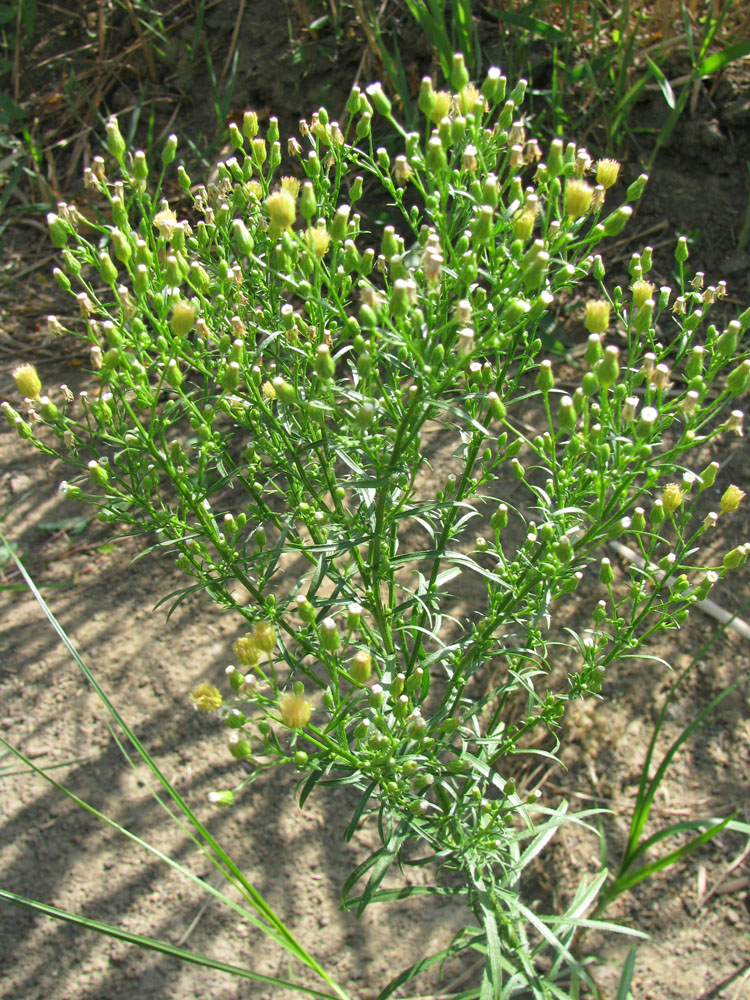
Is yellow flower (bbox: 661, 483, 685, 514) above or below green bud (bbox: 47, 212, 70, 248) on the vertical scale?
below

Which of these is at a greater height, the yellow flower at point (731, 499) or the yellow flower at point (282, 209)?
the yellow flower at point (282, 209)

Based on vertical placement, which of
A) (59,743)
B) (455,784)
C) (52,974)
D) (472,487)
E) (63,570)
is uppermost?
(472,487)

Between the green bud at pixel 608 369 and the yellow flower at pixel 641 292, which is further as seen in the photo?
the yellow flower at pixel 641 292

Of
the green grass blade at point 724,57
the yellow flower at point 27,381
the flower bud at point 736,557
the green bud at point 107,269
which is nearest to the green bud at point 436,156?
the green bud at point 107,269

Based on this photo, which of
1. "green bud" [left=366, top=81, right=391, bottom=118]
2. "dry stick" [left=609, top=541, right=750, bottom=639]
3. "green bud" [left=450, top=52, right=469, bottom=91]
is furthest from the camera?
"dry stick" [left=609, top=541, right=750, bottom=639]

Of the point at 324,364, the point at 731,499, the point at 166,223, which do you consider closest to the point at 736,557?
the point at 731,499

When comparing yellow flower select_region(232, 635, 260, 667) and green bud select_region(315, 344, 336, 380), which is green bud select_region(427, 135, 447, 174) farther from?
yellow flower select_region(232, 635, 260, 667)

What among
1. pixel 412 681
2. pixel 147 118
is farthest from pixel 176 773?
pixel 147 118

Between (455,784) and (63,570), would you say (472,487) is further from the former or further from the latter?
(63,570)

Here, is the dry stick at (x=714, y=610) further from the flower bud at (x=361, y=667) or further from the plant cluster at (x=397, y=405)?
the flower bud at (x=361, y=667)

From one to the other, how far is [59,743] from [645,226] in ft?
10.3

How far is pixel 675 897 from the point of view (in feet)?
8.30

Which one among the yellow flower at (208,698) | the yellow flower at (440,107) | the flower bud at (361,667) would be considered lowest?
the yellow flower at (208,698)

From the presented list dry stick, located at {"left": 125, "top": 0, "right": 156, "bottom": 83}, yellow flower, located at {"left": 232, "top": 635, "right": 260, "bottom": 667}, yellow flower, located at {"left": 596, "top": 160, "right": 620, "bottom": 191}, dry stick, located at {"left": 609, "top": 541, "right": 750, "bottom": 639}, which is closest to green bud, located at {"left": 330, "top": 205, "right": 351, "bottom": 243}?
yellow flower, located at {"left": 596, "top": 160, "right": 620, "bottom": 191}
